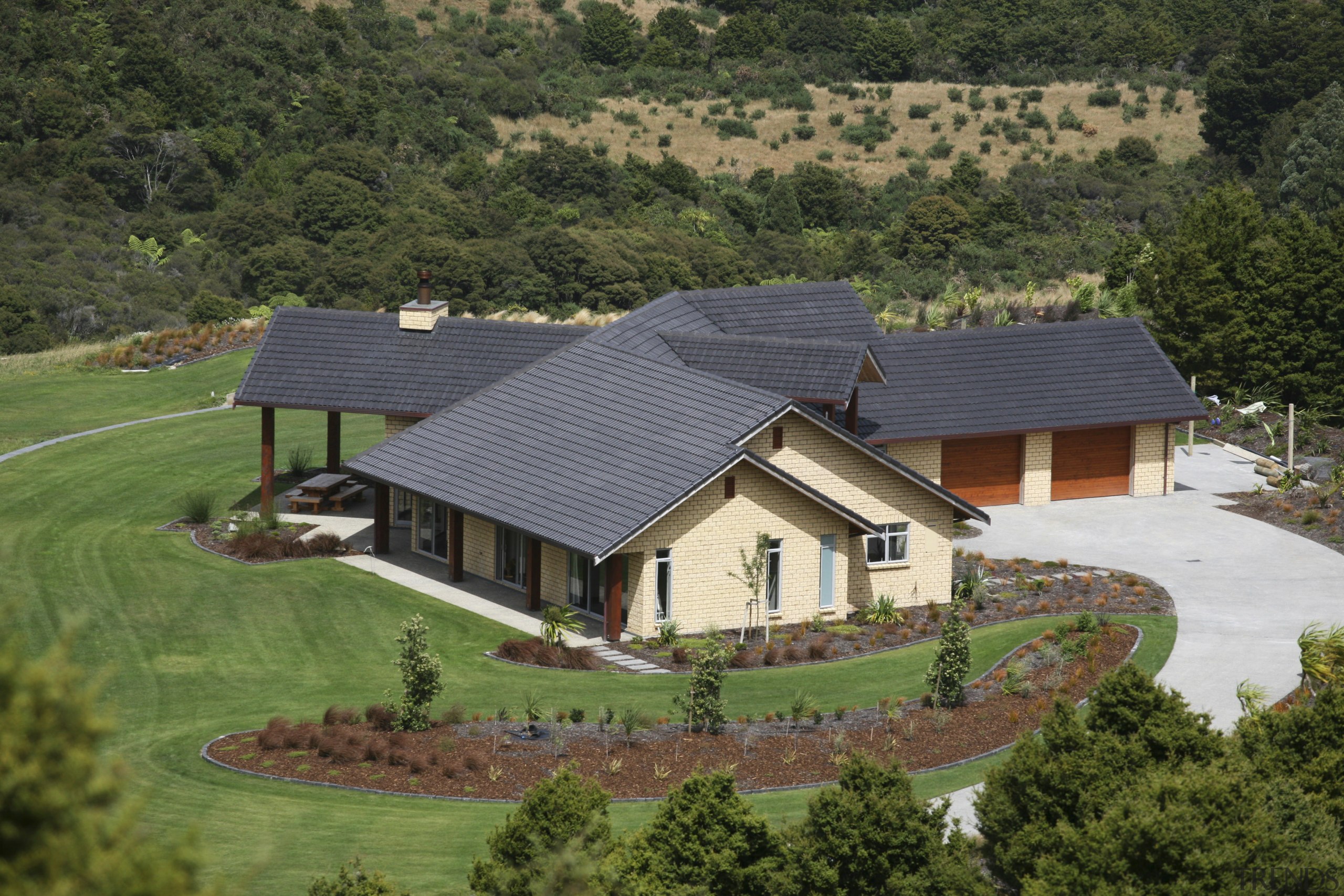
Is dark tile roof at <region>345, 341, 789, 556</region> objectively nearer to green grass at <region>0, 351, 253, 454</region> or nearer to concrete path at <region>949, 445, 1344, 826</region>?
concrete path at <region>949, 445, 1344, 826</region>

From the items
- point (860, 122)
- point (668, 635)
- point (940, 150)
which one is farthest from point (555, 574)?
point (860, 122)

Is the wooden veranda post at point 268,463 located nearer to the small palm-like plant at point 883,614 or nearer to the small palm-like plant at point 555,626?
the small palm-like plant at point 555,626

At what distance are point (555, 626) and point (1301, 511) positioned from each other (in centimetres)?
2028

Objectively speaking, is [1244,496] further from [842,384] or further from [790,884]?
[790,884]

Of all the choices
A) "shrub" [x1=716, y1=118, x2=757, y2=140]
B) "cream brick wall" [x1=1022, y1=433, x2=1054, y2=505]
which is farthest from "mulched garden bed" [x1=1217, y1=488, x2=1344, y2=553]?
"shrub" [x1=716, y1=118, x2=757, y2=140]

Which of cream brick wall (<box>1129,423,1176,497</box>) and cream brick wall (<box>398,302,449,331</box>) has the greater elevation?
cream brick wall (<box>398,302,449,331</box>)

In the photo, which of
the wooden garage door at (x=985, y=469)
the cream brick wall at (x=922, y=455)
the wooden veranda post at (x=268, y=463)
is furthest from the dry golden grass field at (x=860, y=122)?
the wooden veranda post at (x=268, y=463)

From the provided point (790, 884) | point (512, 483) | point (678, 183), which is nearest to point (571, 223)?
A: point (678, 183)

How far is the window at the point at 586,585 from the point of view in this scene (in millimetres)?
31172

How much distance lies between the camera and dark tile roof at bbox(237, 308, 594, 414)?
3781cm

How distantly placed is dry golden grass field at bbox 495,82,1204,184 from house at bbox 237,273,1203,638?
177 ft

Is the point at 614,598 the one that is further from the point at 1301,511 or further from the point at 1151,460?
the point at 1301,511

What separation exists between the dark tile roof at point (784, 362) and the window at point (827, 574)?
4.05 meters

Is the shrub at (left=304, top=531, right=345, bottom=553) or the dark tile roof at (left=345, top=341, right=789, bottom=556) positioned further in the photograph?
the shrub at (left=304, top=531, right=345, bottom=553)
